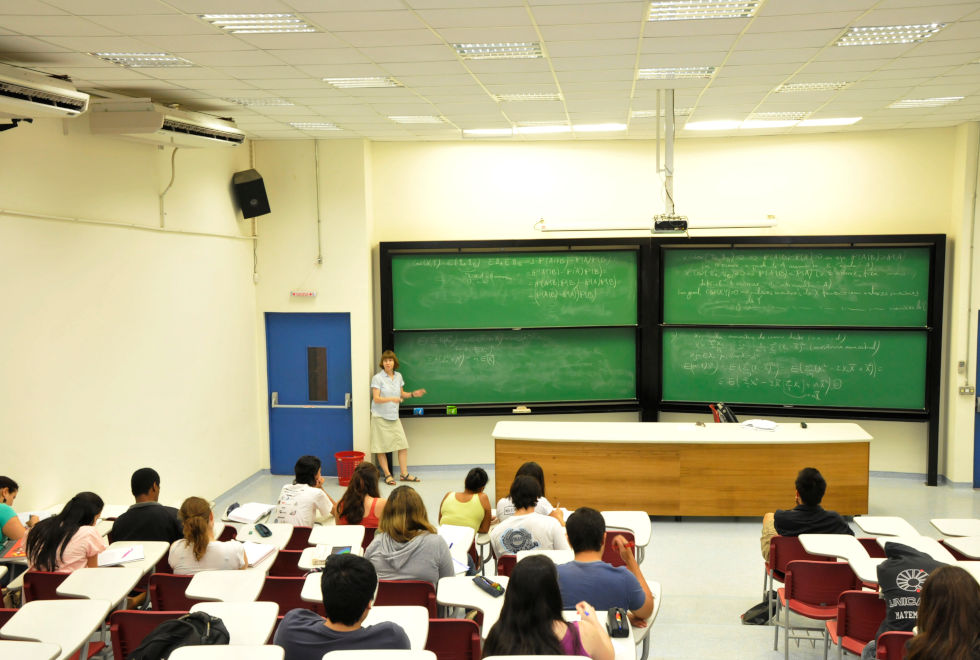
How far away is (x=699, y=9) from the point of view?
423 cm

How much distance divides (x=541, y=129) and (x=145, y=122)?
385cm

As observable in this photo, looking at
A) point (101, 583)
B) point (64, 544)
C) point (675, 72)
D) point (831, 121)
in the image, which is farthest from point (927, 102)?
point (64, 544)

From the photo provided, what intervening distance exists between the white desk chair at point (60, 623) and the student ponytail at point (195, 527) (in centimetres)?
65

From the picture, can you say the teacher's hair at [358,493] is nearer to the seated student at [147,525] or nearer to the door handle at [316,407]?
the seated student at [147,525]

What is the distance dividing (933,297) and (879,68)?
335 cm

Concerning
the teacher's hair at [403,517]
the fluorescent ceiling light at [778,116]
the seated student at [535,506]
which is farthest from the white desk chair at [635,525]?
the fluorescent ceiling light at [778,116]

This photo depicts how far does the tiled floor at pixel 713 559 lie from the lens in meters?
4.70

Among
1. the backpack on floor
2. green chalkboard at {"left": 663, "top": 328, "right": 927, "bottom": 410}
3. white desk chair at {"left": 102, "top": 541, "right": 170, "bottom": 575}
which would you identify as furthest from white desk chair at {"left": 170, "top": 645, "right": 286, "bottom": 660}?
green chalkboard at {"left": 663, "top": 328, "right": 927, "bottom": 410}

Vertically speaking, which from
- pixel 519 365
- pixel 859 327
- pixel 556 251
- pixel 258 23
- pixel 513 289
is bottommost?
pixel 519 365

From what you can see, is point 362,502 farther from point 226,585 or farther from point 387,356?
point 387,356

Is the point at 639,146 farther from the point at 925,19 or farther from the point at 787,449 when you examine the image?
the point at 925,19

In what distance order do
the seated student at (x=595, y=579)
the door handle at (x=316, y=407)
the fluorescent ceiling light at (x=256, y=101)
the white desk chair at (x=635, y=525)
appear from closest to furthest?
the seated student at (x=595, y=579)
the white desk chair at (x=635, y=525)
the fluorescent ceiling light at (x=256, y=101)
the door handle at (x=316, y=407)

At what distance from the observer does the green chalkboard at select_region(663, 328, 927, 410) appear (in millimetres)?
8188

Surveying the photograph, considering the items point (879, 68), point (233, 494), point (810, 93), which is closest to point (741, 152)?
point (810, 93)
